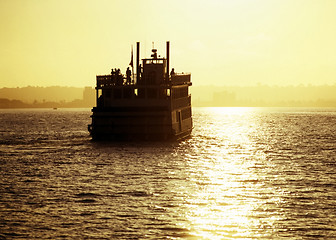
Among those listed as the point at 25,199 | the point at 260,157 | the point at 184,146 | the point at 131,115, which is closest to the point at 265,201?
the point at 25,199

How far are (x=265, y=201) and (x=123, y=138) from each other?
108ft

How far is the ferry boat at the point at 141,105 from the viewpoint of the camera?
62.5m

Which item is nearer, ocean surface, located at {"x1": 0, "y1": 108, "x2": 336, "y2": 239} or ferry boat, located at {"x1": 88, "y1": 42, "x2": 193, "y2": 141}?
ocean surface, located at {"x1": 0, "y1": 108, "x2": 336, "y2": 239}

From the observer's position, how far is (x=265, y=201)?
31922 millimetres

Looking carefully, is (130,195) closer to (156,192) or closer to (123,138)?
(156,192)

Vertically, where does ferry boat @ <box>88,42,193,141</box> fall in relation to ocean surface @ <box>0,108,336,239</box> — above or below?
above

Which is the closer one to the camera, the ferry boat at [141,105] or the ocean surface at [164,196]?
the ocean surface at [164,196]

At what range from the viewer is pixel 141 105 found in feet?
216

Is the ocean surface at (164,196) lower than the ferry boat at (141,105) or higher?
lower

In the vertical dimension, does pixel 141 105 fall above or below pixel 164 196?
above

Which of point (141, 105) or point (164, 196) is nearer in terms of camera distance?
point (164, 196)

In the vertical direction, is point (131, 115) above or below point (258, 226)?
above

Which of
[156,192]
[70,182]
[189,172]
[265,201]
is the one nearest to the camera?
[265,201]

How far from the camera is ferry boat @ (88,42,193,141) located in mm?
62469
